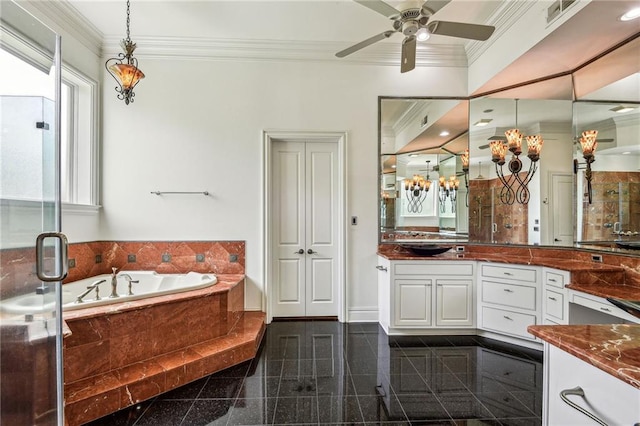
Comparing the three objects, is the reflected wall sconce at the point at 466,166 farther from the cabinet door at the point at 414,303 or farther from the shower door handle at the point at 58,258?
the shower door handle at the point at 58,258

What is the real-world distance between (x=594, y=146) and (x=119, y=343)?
452 cm

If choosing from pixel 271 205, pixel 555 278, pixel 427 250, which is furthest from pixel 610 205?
pixel 271 205

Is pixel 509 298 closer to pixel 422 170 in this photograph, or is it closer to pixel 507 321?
pixel 507 321

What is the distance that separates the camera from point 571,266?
257 centimetres

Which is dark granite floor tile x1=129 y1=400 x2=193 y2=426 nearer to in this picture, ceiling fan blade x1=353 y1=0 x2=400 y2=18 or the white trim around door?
the white trim around door

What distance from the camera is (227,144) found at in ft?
11.4

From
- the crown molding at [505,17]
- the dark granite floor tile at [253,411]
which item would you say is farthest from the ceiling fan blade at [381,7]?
the dark granite floor tile at [253,411]

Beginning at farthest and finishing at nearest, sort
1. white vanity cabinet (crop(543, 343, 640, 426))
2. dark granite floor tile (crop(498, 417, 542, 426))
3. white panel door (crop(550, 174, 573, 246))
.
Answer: white panel door (crop(550, 174, 573, 246))
dark granite floor tile (crop(498, 417, 542, 426))
white vanity cabinet (crop(543, 343, 640, 426))

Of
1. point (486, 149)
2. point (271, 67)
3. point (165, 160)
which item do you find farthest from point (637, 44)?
point (165, 160)

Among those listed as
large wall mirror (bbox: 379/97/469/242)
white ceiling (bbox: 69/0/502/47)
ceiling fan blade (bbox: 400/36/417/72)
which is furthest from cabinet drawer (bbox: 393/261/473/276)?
white ceiling (bbox: 69/0/502/47)

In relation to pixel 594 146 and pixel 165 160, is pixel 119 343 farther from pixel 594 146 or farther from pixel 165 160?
pixel 594 146

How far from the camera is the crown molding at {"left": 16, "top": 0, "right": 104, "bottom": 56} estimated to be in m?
2.70

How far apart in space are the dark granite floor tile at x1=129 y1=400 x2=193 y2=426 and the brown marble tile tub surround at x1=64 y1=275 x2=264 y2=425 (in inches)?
4.9

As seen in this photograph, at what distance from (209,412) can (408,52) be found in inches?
Result: 125
